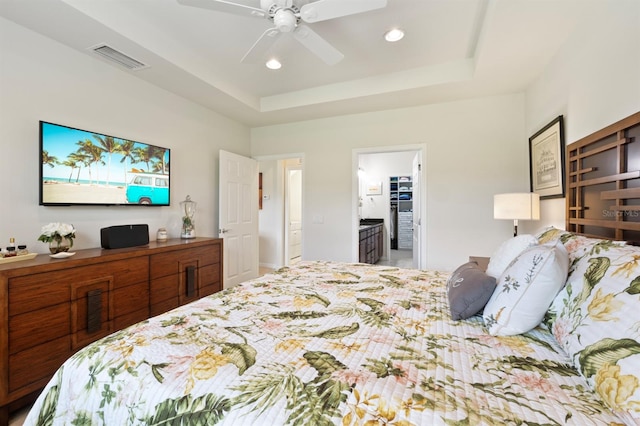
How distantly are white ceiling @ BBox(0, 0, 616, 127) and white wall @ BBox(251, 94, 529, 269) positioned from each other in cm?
25

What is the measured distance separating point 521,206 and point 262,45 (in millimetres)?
2525

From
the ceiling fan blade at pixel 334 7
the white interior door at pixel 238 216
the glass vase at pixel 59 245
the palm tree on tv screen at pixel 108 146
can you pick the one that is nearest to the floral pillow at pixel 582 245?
the ceiling fan blade at pixel 334 7

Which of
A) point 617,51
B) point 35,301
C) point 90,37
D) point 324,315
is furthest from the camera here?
point 90,37

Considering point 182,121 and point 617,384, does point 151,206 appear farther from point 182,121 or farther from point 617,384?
point 617,384

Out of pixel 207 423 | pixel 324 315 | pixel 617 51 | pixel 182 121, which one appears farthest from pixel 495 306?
pixel 182 121

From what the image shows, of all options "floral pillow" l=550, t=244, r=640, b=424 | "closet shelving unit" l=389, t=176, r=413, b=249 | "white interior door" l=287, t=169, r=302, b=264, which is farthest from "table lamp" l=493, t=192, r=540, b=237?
"closet shelving unit" l=389, t=176, r=413, b=249

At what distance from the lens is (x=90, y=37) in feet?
7.04

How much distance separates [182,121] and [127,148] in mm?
829

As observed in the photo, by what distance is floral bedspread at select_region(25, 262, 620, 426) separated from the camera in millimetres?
677

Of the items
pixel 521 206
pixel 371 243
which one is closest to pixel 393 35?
pixel 521 206

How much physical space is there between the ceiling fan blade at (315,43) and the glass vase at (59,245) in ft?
7.34

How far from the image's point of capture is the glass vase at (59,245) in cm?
198

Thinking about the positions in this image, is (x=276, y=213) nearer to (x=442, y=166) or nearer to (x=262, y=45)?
(x=442, y=166)

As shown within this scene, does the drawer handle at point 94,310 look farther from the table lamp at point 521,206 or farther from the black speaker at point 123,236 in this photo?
the table lamp at point 521,206
